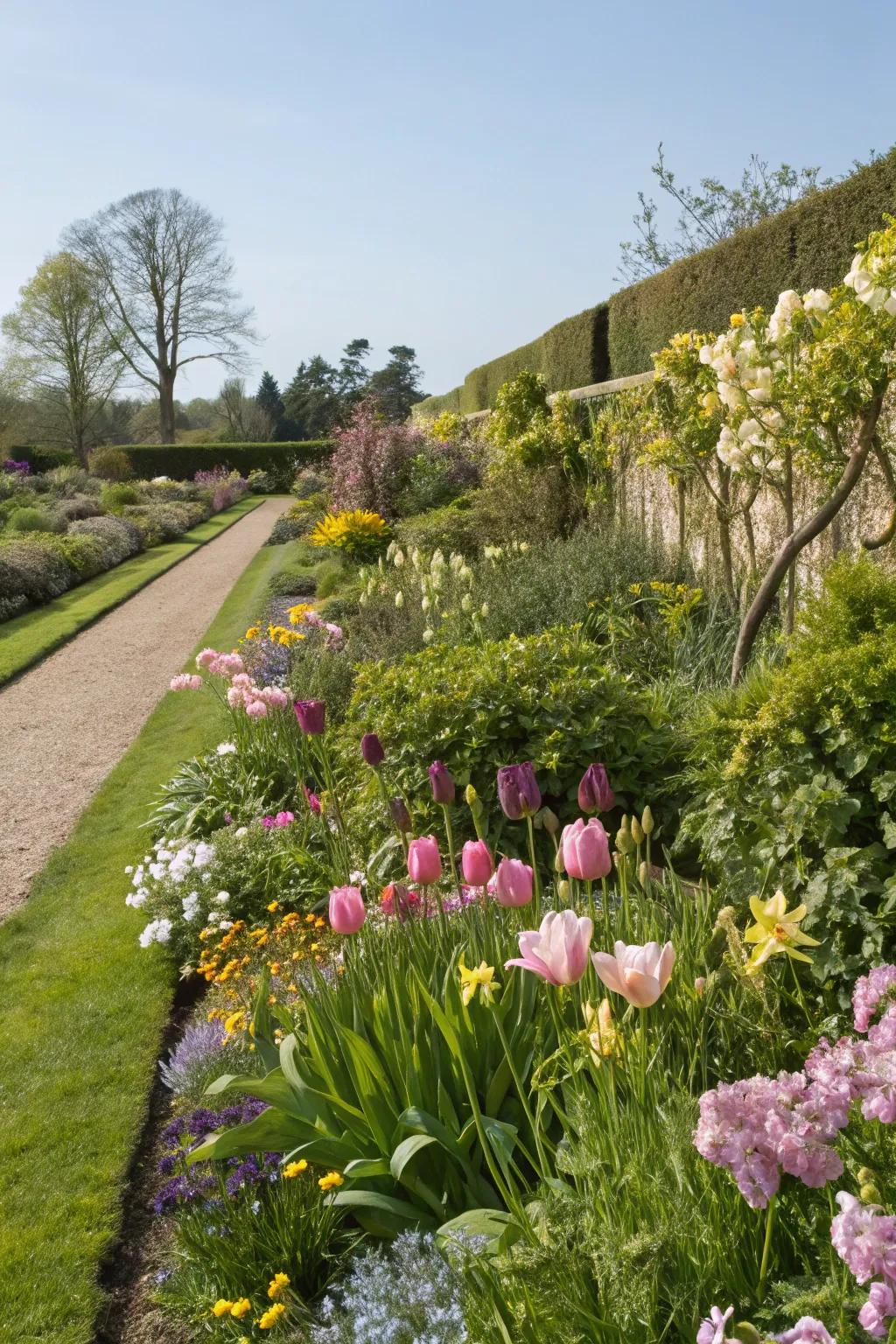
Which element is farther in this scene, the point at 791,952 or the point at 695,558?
the point at 695,558

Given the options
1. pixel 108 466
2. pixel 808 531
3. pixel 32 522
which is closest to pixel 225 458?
pixel 108 466

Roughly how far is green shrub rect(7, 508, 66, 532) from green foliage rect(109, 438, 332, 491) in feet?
53.3

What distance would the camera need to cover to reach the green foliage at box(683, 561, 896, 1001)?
2469 mm

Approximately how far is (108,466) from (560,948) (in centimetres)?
3265

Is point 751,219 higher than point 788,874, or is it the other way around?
point 751,219

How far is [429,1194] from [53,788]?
570 cm

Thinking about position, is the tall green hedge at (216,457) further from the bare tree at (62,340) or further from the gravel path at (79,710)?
the gravel path at (79,710)

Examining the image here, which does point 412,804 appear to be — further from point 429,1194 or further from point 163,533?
point 163,533

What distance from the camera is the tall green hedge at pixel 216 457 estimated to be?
3697cm

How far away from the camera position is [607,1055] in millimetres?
1609

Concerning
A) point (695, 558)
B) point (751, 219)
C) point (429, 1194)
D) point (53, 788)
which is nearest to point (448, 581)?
point (695, 558)

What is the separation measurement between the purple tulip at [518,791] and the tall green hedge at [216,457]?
34.2m

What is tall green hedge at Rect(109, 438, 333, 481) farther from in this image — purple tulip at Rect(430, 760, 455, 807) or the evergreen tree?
purple tulip at Rect(430, 760, 455, 807)

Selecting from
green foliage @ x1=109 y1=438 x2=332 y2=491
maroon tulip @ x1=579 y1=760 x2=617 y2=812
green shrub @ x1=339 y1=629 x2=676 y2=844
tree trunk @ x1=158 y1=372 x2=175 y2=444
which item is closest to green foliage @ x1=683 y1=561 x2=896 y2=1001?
maroon tulip @ x1=579 y1=760 x2=617 y2=812
